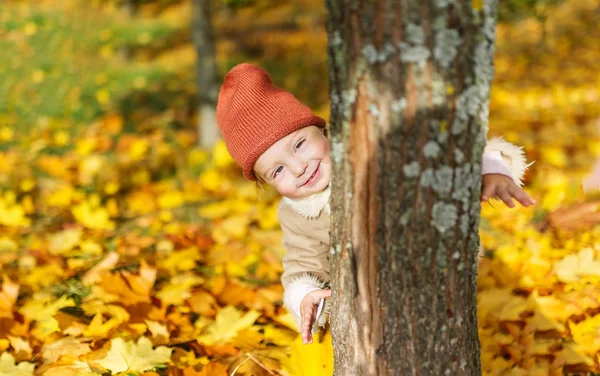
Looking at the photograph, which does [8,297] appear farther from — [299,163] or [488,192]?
[488,192]

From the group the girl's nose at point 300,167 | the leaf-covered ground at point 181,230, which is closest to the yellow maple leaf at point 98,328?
the leaf-covered ground at point 181,230

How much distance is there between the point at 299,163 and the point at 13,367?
1197 millimetres

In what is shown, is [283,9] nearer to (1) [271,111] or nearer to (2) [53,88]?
(2) [53,88]

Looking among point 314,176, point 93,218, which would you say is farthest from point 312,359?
point 93,218

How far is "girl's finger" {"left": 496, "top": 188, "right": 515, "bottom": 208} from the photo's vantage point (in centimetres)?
141

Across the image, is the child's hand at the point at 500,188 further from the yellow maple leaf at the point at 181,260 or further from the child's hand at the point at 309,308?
the yellow maple leaf at the point at 181,260

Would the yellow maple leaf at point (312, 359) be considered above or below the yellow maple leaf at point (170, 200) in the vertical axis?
above

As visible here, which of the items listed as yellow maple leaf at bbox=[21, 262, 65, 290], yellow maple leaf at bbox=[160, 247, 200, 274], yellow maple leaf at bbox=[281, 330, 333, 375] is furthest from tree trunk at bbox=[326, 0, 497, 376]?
yellow maple leaf at bbox=[21, 262, 65, 290]

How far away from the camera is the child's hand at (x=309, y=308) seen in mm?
1675

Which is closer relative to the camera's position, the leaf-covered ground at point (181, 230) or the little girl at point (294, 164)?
the little girl at point (294, 164)

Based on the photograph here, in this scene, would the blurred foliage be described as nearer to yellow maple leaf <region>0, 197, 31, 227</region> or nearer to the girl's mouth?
the girl's mouth

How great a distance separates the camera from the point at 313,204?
1801mm

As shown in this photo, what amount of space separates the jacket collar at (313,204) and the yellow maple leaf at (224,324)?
0.52m

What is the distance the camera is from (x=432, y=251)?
127cm
